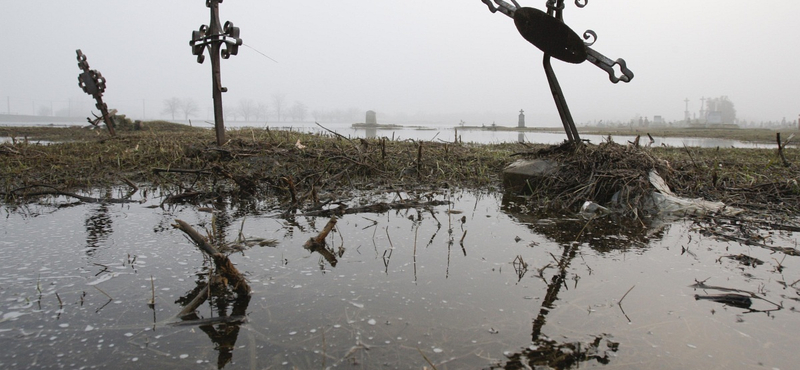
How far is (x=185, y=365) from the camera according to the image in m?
2.02

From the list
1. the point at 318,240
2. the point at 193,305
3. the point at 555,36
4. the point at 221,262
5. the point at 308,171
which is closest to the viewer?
the point at 193,305

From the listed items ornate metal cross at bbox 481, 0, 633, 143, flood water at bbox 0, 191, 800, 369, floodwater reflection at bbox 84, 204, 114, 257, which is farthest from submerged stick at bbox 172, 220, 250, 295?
ornate metal cross at bbox 481, 0, 633, 143

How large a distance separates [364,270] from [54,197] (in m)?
4.93

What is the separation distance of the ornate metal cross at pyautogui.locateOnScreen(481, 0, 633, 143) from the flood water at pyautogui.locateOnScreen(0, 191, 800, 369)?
279cm

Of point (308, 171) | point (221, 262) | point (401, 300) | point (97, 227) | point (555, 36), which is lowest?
point (401, 300)

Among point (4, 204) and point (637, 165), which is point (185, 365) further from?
point (637, 165)

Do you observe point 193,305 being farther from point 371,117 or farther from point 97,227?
point 371,117

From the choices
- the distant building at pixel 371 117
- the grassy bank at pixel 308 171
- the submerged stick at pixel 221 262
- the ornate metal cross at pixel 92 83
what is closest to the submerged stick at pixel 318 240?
the submerged stick at pixel 221 262

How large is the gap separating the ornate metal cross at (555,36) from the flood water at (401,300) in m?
2.79

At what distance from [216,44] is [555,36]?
19.1 ft

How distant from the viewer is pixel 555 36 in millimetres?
6457

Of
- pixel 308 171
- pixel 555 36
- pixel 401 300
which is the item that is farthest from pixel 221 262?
pixel 555 36

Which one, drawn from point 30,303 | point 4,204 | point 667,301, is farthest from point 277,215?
point 667,301

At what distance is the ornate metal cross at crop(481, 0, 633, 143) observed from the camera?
6.31 metres
